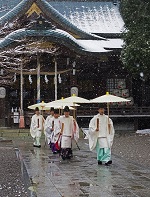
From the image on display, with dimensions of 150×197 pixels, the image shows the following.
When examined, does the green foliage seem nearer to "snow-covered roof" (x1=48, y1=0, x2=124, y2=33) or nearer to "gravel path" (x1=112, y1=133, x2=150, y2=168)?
"gravel path" (x1=112, y1=133, x2=150, y2=168)

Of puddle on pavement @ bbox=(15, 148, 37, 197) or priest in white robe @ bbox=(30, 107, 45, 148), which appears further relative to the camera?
priest in white robe @ bbox=(30, 107, 45, 148)

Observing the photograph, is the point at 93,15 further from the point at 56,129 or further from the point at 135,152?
the point at 56,129

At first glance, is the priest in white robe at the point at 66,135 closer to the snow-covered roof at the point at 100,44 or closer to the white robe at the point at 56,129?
the white robe at the point at 56,129

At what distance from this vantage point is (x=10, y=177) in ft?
29.6

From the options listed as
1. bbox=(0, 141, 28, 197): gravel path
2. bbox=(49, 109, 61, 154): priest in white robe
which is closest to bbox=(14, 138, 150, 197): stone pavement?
bbox=(0, 141, 28, 197): gravel path

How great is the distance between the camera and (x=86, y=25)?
30391mm

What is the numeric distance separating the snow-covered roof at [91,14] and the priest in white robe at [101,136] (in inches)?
747

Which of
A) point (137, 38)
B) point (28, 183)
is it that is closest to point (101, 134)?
point (28, 183)

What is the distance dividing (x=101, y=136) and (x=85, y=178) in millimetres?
2443

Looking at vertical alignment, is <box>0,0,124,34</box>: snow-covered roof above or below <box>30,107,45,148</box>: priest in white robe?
above

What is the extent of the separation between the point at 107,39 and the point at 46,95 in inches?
227

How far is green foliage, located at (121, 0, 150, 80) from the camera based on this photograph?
2155cm

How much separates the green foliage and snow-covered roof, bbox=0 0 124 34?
6.54 m

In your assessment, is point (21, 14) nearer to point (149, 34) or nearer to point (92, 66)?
point (92, 66)
